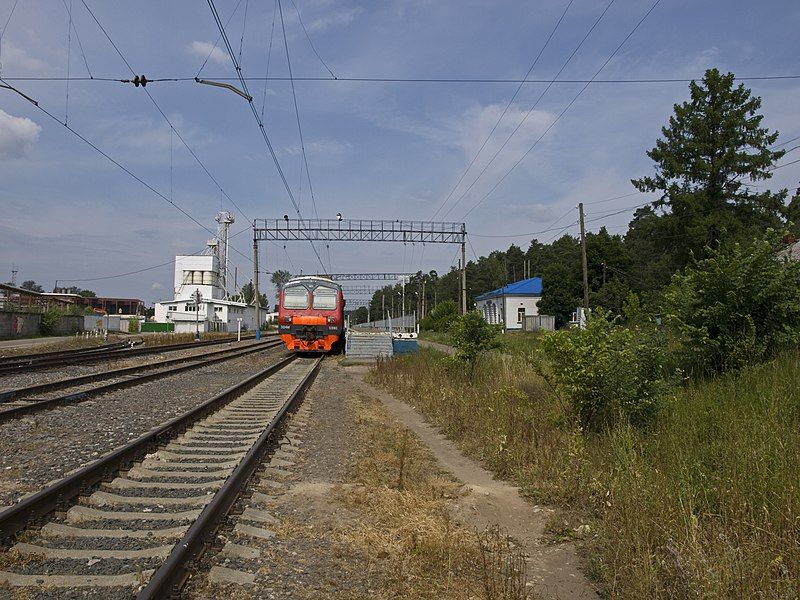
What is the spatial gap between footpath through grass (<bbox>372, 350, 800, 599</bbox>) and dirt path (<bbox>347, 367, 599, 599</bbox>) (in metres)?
0.16

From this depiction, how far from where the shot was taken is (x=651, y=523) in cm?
437

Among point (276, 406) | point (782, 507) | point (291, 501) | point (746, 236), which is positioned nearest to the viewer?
point (782, 507)

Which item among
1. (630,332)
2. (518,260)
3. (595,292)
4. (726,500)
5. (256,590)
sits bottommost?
(256,590)

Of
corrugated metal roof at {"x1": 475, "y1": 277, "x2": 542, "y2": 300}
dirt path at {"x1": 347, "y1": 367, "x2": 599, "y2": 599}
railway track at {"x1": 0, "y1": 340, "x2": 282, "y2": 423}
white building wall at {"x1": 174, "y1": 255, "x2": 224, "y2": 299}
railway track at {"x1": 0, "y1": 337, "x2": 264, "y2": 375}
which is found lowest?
dirt path at {"x1": 347, "y1": 367, "x2": 599, "y2": 599}

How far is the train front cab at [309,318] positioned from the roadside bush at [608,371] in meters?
21.0

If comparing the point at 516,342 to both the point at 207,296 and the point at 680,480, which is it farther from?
the point at 207,296

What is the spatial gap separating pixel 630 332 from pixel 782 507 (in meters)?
3.59

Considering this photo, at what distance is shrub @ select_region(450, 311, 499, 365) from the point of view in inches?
569

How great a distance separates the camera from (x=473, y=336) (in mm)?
14555

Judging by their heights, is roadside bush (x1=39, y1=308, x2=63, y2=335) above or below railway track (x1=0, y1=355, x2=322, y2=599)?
above

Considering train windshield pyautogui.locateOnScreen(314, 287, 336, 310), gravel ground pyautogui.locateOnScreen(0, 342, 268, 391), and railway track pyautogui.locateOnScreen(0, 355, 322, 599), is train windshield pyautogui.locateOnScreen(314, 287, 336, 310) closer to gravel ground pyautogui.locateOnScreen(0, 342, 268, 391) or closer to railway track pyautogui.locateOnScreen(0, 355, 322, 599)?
gravel ground pyautogui.locateOnScreen(0, 342, 268, 391)

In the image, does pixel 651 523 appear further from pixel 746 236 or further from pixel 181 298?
pixel 181 298

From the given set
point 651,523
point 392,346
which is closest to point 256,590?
point 651,523

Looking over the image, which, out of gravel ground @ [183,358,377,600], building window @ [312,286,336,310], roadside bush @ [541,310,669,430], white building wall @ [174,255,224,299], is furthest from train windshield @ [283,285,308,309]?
white building wall @ [174,255,224,299]
